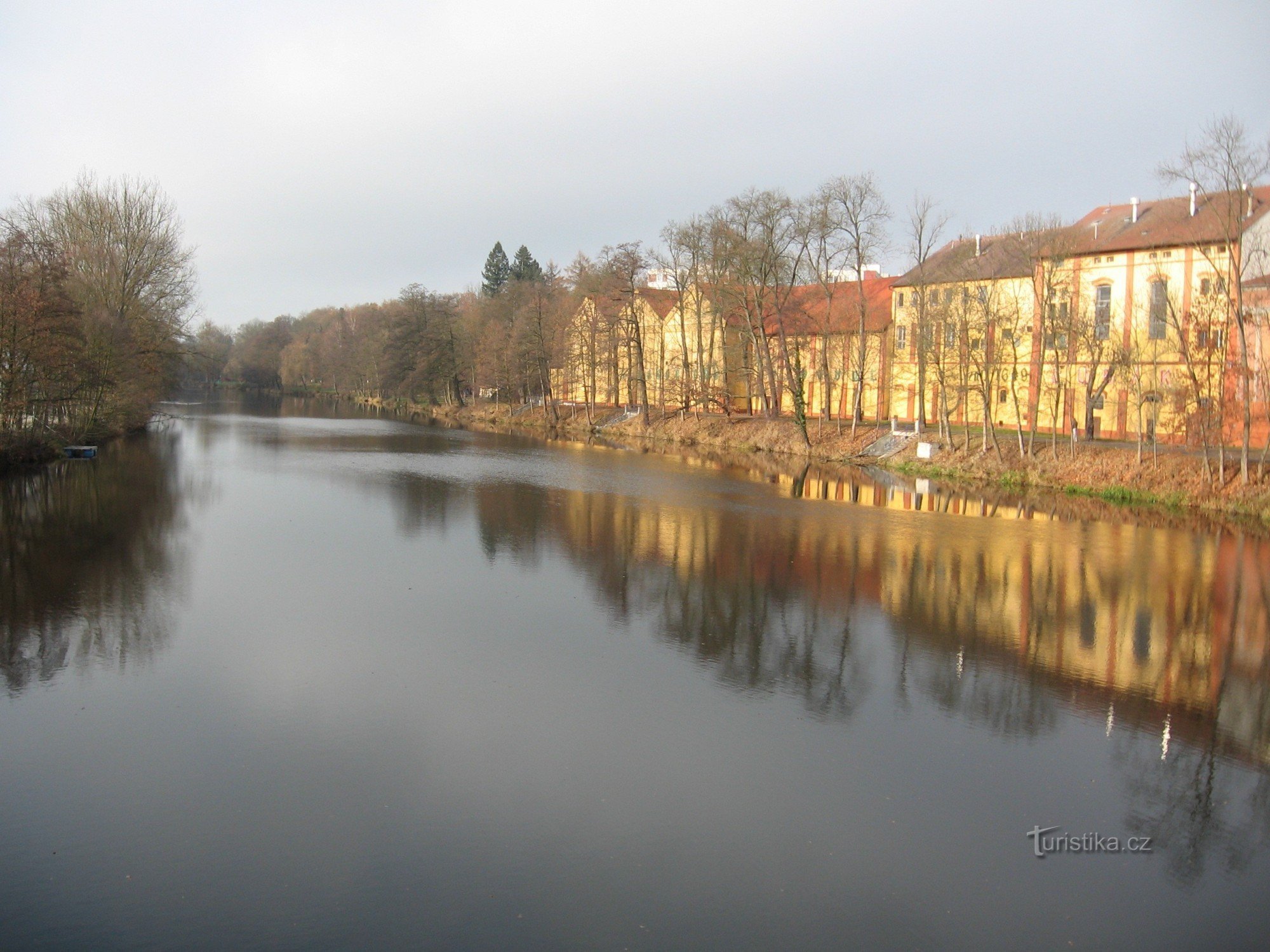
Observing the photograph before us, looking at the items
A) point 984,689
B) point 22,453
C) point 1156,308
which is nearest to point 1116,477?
point 1156,308

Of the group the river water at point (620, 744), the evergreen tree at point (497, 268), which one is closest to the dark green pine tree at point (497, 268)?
the evergreen tree at point (497, 268)

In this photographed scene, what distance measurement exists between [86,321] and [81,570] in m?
21.4

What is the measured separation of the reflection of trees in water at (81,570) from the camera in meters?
9.91

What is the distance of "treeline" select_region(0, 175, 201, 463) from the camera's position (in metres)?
24.9

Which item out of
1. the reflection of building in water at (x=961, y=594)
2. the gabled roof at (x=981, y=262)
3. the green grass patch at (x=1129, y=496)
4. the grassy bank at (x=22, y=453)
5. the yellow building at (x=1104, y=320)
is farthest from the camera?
the gabled roof at (x=981, y=262)

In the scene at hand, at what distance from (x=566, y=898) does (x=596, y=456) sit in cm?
3057

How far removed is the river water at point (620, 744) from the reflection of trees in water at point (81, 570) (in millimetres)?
79

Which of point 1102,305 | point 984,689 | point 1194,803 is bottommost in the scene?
point 1194,803

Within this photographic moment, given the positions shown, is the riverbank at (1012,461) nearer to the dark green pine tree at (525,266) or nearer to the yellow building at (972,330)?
the yellow building at (972,330)

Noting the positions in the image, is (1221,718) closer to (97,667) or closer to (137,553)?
(97,667)

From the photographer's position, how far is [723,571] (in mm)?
14852

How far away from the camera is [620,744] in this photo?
7922 millimetres

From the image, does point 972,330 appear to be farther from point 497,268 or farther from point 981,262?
point 497,268

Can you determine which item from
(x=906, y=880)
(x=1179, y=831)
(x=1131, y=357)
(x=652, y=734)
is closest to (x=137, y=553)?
(x=652, y=734)
